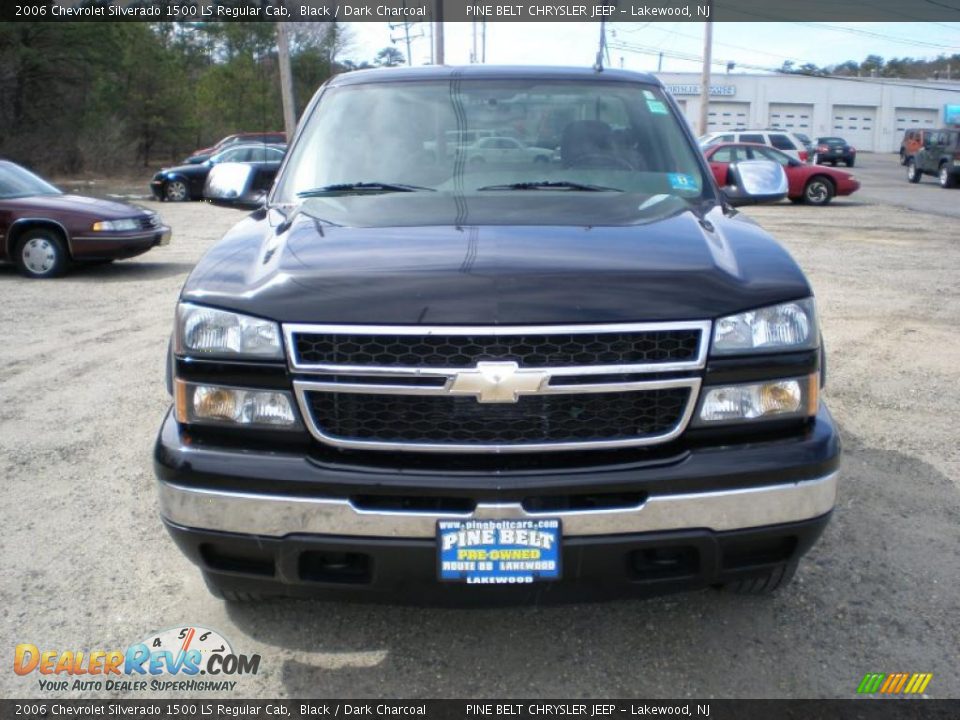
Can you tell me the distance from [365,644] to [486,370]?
119 cm

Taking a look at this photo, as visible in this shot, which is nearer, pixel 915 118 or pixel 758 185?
pixel 758 185

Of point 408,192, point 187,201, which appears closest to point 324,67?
point 187,201

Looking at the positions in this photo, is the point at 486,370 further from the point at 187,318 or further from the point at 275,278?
the point at 187,318

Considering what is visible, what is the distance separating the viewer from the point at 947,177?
29062mm

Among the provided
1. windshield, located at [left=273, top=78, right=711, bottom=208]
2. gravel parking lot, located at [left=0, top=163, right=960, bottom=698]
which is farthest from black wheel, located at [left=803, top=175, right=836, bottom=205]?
windshield, located at [left=273, top=78, right=711, bottom=208]

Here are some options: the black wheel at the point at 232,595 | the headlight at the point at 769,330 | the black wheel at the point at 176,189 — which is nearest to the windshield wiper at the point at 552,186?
the headlight at the point at 769,330

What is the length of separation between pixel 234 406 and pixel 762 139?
2605cm

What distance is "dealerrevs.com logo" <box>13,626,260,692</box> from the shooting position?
2910mm

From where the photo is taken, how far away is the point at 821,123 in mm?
74625

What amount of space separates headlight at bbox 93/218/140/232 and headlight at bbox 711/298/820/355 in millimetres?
10250

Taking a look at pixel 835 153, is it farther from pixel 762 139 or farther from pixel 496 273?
pixel 496 273

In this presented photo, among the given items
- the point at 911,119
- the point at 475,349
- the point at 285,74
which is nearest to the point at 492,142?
the point at 475,349

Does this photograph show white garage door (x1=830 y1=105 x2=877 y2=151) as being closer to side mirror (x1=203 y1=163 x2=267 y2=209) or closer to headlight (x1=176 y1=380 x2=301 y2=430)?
side mirror (x1=203 y1=163 x2=267 y2=209)

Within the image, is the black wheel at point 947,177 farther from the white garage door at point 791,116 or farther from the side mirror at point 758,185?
the white garage door at point 791,116
